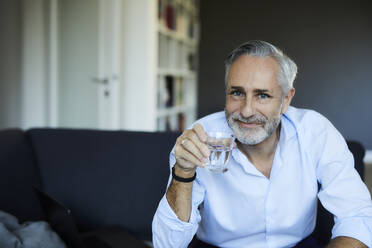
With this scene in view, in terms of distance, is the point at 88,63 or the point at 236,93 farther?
the point at 88,63

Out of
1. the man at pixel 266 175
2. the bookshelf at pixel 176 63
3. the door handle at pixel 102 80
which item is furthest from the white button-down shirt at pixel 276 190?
the bookshelf at pixel 176 63

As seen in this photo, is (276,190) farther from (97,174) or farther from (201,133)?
(97,174)

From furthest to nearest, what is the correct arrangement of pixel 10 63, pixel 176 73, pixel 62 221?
1. pixel 176 73
2. pixel 10 63
3. pixel 62 221

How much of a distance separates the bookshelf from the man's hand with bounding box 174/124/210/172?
292cm

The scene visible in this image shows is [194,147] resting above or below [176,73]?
below

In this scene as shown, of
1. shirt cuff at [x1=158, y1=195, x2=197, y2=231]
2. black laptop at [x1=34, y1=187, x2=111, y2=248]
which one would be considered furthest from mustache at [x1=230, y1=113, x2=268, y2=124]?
black laptop at [x1=34, y1=187, x2=111, y2=248]

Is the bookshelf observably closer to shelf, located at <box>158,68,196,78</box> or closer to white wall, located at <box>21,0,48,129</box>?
shelf, located at <box>158,68,196,78</box>

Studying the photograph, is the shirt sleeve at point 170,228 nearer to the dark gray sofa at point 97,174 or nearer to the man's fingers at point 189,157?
the man's fingers at point 189,157

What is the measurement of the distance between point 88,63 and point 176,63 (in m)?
1.56

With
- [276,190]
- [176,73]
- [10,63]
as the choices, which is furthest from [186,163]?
[176,73]

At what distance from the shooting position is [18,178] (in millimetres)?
1703

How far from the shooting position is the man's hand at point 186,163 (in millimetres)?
1068

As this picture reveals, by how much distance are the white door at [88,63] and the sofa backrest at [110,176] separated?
174 cm

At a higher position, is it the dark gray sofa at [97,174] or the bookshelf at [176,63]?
the bookshelf at [176,63]
